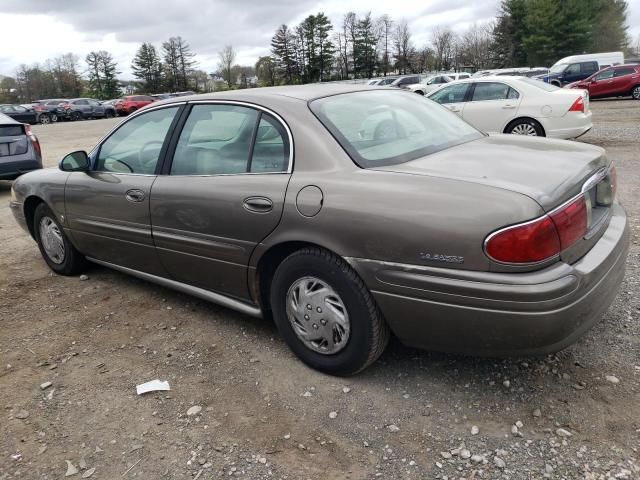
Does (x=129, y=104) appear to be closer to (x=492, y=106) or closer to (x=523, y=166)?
(x=492, y=106)

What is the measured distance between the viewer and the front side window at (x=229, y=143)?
298 cm

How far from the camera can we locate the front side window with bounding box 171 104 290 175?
9.78ft

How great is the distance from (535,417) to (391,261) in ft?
3.22

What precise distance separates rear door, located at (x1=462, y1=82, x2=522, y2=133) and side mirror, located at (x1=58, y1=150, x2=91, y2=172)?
763 cm

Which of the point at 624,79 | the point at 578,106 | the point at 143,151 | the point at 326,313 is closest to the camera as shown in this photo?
the point at 326,313

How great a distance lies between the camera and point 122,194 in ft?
12.2

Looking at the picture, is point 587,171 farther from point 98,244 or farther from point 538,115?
point 538,115

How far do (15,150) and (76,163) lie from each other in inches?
213

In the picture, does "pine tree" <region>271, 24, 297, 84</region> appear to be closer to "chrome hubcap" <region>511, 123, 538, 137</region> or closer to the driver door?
"chrome hubcap" <region>511, 123, 538, 137</region>

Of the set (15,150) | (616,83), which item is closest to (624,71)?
(616,83)

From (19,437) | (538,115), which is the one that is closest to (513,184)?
(19,437)

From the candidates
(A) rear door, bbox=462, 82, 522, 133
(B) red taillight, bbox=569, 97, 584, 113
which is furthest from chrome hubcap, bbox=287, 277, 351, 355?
(B) red taillight, bbox=569, 97, 584, 113

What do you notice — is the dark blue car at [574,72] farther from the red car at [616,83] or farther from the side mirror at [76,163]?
the side mirror at [76,163]

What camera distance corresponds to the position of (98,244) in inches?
161
